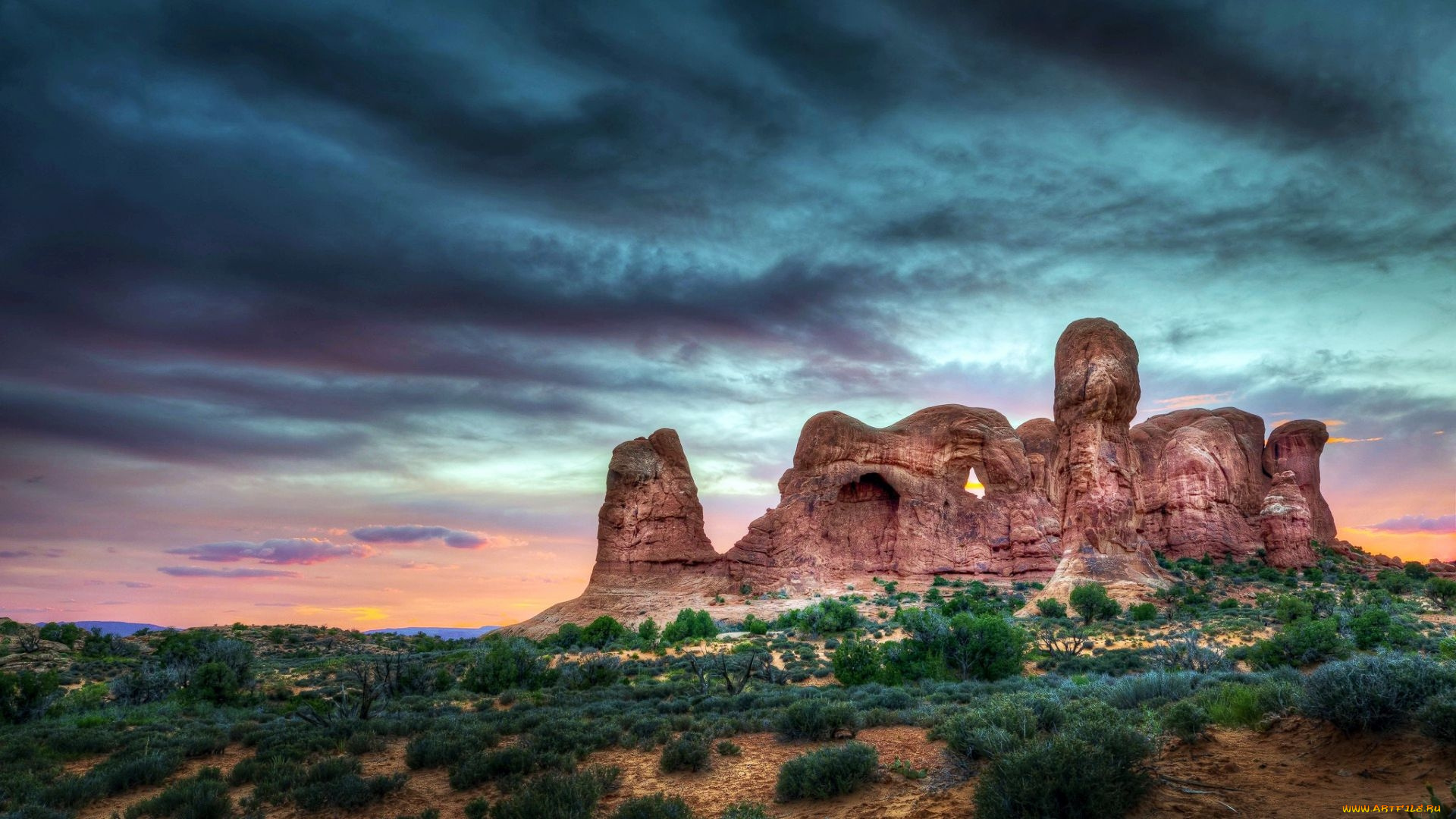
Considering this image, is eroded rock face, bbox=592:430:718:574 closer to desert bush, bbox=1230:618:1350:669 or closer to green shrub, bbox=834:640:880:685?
green shrub, bbox=834:640:880:685

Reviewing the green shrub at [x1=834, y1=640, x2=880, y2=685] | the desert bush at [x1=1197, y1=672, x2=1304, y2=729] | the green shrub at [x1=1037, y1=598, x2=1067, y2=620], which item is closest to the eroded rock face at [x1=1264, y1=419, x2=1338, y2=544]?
the green shrub at [x1=1037, y1=598, x2=1067, y2=620]

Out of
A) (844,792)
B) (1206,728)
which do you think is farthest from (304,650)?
(1206,728)

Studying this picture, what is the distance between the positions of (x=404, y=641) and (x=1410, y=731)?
52.5 m

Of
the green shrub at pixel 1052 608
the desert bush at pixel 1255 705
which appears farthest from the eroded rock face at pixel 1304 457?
the desert bush at pixel 1255 705

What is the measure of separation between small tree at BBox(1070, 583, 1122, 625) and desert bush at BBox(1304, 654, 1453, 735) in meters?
26.9

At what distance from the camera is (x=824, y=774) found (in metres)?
8.55

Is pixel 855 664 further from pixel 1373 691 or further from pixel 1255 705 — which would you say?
pixel 1373 691

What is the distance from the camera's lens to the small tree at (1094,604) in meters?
32.7

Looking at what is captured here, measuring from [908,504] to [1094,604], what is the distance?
25.5 m

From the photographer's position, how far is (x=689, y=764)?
33.0 feet

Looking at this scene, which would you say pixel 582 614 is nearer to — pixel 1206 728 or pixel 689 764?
pixel 689 764

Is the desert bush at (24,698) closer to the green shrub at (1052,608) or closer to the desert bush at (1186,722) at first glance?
the desert bush at (1186,722)

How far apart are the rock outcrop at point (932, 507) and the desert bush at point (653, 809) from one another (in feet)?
138

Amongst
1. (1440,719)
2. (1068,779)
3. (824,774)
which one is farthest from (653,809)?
(1440,719)
